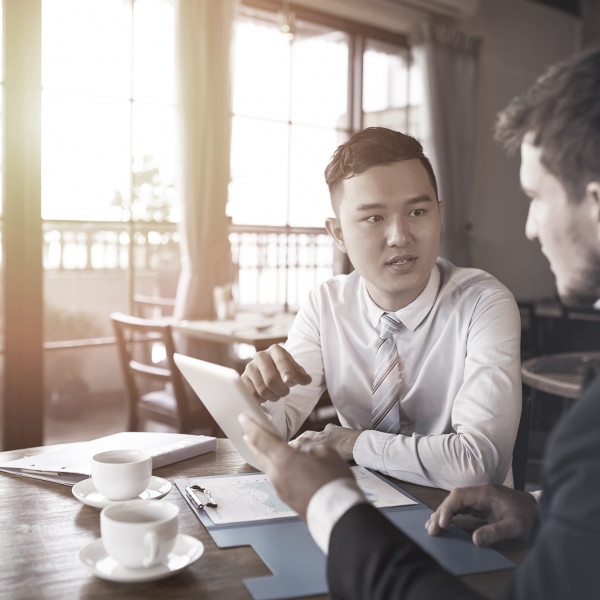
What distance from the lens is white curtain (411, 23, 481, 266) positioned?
17.3ft

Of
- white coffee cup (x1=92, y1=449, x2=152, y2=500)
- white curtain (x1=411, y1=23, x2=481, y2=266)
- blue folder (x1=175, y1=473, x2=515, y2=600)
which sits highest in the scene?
white curtain (x1=411, y1=23, x2=481, y2=266)

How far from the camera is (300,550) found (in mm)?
990

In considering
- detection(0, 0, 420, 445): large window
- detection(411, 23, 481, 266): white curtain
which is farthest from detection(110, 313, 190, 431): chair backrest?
detection(411, 23, 481, 266): white curtain

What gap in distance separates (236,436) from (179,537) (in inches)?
14.1

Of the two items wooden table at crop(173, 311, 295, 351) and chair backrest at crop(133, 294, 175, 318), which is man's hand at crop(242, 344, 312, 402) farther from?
chair backrest at crop(133, 294, 175, 318)

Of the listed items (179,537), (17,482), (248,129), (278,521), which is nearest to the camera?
(179,537)

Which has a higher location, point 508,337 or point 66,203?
point 66,203

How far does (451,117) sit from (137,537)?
5.12m

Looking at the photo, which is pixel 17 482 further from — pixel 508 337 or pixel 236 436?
pixel 508 337

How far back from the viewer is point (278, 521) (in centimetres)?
110

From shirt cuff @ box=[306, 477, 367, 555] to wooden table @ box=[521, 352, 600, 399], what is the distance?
1.84 metres

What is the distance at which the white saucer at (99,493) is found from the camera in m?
1.13

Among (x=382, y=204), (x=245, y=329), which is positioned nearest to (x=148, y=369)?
(x=245, y=329)

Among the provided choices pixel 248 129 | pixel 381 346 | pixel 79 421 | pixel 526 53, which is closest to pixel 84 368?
pixel 79 421
